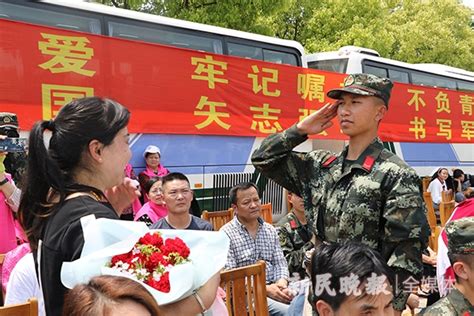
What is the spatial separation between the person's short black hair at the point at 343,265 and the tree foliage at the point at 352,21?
890cm

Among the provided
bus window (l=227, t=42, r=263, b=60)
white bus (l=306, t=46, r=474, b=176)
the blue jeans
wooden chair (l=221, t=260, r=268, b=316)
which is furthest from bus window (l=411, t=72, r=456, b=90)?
wooden chair (l=221, t=260, r=268, b=316)

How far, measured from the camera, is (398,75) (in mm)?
10039

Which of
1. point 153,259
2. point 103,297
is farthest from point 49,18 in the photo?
point 103,297

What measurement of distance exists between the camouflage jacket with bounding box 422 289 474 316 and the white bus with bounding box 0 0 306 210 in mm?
4472

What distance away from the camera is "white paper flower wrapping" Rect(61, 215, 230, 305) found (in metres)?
1.24

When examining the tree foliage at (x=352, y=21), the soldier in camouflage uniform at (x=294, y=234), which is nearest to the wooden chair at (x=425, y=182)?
the tree foliage at (x=352, y=21)

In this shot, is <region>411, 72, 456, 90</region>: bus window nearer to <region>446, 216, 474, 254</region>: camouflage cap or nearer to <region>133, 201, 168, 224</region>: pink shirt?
<region>133, 201, 168, 224</region>: pink shirt

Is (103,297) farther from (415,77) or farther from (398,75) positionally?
(415,77)

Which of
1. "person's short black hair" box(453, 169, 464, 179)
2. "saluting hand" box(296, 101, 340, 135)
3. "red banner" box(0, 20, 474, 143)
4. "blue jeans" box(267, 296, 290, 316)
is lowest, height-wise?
"blue jeans" box(267, 296, 290, 316)

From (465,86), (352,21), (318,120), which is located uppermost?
(352,21)

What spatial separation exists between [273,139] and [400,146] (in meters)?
8.35

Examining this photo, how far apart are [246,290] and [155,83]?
3963 mm

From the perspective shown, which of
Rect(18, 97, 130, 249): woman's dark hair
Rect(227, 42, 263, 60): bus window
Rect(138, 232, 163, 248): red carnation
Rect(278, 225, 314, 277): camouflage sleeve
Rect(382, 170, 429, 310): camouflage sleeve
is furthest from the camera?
Rect(227, 42, 263, 60): bus window

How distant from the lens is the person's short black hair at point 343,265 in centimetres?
→ 171
